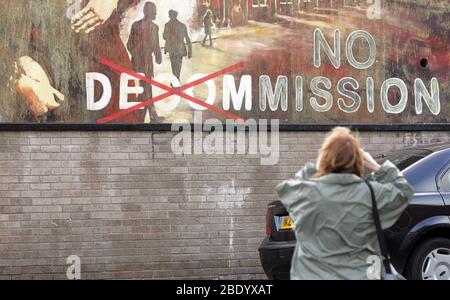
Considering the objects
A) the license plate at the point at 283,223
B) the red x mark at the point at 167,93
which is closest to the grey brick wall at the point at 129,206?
the red x mark at the point at 167,93

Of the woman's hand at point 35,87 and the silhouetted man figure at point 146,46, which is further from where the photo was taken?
the silhouetted man figure at point 146,46

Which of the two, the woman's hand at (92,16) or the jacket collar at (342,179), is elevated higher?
the woman's hand at (92,16)

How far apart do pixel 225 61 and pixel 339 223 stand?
238 inches

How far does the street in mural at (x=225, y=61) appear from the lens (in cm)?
927

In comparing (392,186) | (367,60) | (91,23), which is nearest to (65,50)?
(91,23)

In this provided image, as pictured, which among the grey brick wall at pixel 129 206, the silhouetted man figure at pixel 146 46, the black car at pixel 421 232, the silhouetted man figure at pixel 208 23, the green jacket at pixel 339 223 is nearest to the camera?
the green jacket at pixel 339 223

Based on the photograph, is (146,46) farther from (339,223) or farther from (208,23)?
(339,223)

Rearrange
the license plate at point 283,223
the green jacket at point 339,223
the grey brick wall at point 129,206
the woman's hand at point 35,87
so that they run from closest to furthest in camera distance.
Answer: the green jacket at point 339,223 → the license plate at point 283,223 → the grey brick wall at point 129,206 → the woman's hand at point 35,87

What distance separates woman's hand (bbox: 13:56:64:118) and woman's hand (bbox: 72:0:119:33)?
0.74 metres

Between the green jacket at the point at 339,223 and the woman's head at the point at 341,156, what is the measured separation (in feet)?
0.20

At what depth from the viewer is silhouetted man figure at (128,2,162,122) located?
31.0 feet

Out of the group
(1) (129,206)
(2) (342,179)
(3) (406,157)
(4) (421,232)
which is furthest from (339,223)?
(1) (129,206)
